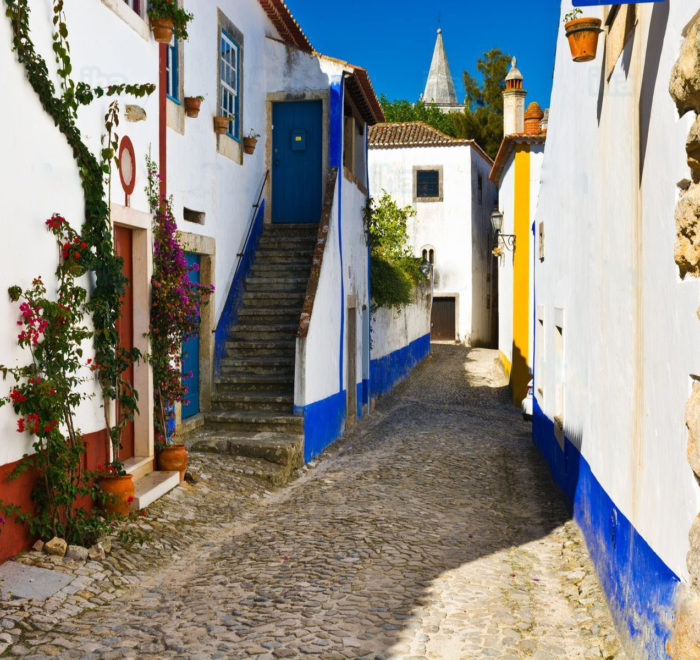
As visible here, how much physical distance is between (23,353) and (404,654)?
3135 mm

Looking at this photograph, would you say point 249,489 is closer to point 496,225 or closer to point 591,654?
point 591,654

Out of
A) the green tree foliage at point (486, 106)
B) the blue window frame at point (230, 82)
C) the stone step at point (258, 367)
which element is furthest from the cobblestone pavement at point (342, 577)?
the green tree foliage at point (486, 106)

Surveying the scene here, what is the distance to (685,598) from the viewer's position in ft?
10.3

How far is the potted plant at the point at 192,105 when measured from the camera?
9332 mm

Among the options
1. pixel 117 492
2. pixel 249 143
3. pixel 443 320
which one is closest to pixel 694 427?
pixel 117 492

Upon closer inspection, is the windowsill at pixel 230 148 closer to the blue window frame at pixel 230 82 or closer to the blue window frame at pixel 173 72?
the blue window frame at pixel 230 82

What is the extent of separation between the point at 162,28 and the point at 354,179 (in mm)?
6820

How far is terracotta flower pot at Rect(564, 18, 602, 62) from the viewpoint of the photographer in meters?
5.03

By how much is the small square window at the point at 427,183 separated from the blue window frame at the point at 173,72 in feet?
69.9

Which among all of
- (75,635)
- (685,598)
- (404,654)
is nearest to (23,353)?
(75,635)

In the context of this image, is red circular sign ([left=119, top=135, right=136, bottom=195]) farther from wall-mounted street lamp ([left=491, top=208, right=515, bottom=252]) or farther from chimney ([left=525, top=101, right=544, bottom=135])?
chimney ([left=525, top=101, right=544, bottom=135])

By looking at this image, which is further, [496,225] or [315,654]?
[496,225]

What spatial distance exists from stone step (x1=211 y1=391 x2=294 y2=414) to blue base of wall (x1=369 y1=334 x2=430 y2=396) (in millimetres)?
5574

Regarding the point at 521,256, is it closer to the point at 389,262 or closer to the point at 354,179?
the point at 389,262
